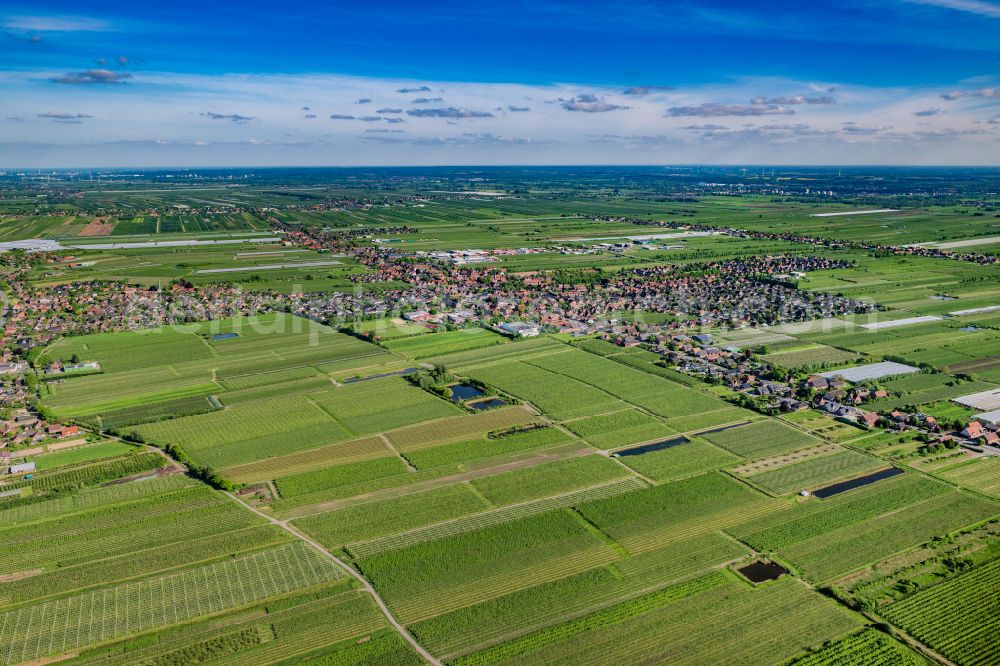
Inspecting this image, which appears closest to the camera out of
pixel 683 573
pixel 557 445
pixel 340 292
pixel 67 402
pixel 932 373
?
pixel 683 573

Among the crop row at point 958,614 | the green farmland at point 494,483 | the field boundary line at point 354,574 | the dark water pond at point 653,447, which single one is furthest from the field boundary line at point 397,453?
the crop row at point 958,614

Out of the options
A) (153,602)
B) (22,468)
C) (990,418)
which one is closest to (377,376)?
(22,468)

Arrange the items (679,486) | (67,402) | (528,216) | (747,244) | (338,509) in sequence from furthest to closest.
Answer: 1. (528,216)
2. (747,244)
3. (67,402)
4. (679,486)
5. (338,509)

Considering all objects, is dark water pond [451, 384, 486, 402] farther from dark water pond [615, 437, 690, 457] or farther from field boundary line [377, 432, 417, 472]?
dark water pond [615, 437, 690, 457]

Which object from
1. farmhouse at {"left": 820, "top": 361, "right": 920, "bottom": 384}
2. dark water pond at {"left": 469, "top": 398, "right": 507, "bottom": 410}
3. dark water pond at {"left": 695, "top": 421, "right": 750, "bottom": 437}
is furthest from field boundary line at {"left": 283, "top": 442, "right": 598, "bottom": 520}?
farmhouse at {"left": 820, "top": 361, "right": 920, "bottom": 384}

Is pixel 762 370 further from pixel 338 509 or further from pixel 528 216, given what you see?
pixel 528 216

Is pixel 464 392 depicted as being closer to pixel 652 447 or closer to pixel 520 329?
Result: pixel 652 447

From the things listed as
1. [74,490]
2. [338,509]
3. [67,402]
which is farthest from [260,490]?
[67,402]

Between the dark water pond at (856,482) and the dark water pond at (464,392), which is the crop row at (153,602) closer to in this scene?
the dark water pond at (464,392)
